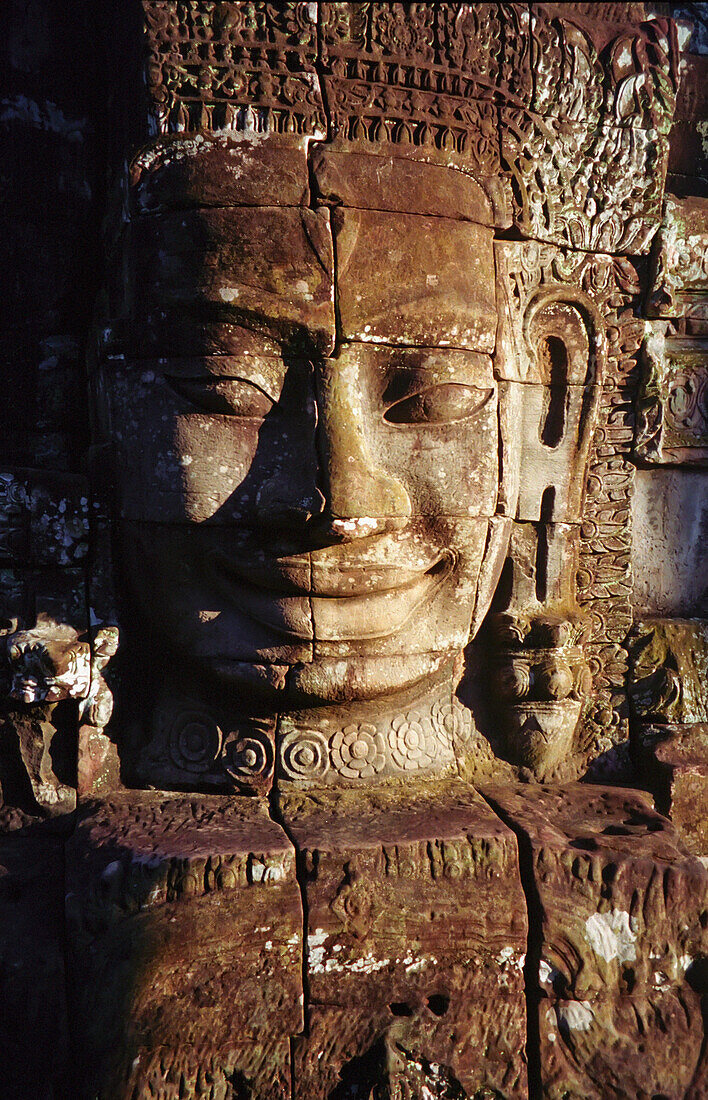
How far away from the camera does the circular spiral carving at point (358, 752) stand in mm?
3197

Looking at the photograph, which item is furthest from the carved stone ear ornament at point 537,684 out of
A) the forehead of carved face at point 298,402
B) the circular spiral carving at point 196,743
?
the circular spiral carving at point 196,743

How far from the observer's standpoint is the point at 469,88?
10.5 ft

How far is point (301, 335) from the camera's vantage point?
296 cm

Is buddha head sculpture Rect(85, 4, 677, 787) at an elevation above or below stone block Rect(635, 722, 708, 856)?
above

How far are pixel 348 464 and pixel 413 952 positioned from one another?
1.43 m

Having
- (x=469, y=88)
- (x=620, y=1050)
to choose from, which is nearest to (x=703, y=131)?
(x=469, y=88)

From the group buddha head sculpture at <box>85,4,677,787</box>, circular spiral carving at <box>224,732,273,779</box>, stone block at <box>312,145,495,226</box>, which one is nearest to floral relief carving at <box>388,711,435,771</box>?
buddha head sculpture at <box>85,4,677,787</box>

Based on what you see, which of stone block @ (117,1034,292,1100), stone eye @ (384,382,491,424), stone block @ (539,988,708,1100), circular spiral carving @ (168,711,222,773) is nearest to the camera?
stone block @ (117,1034,292,1100)

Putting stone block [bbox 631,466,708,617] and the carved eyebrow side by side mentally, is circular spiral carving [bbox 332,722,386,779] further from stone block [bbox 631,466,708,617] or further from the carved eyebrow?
stone block [bbox 631,466,708,617]

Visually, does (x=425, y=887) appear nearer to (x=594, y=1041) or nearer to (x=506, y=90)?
(x=594, y=1041)

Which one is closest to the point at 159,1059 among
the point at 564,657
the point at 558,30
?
the point at 564,657

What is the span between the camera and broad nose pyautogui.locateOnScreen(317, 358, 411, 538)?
291 cm

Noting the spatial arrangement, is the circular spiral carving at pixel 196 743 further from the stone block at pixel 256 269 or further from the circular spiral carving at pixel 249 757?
the stone block at pixel 256 269

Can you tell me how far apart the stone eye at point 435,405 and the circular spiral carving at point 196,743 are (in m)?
1.15
